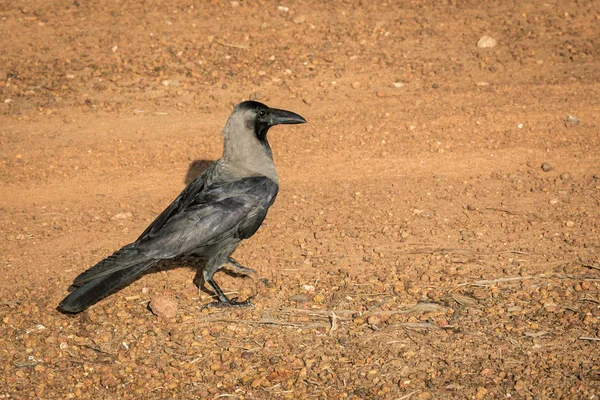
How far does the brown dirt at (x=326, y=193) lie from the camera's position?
18.2ft

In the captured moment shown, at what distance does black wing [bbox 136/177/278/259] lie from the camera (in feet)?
19.5

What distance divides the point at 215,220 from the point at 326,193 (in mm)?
1839

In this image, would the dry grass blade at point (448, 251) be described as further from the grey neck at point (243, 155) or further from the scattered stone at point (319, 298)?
the grey neck at point (243, 155)

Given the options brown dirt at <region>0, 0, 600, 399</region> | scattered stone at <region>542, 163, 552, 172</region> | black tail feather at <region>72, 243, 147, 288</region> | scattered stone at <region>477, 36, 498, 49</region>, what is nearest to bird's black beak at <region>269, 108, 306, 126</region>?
brown dirt at <region>0, 0, 600, 399</region>

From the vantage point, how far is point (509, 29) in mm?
10281

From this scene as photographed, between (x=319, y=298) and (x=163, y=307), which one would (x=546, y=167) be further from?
(x=163, y=307)

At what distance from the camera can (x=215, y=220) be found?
6.06m

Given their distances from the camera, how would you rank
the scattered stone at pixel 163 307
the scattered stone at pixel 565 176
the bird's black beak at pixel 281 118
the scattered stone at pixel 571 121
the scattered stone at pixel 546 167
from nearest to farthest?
1. the scattered stone at pixel 163 307
2. the bird's black beak at pixel 281 118
3. the scattered stone at pixel 565 176
4. the scattered stone at pixel 546 167
5. the scattered stone at pixel 571 121

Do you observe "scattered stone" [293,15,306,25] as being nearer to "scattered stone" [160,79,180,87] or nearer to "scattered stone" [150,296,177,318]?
"scattered stone" [160,79,180,87]

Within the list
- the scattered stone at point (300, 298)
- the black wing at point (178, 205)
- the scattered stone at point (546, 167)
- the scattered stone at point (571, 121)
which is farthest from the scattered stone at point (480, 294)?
the scattered stone at point (571, 121)

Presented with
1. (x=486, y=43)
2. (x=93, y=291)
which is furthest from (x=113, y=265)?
(x=486, y=43)

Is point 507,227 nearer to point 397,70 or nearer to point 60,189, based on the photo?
point 397,70

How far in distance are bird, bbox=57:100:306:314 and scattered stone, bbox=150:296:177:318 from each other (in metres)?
0.26

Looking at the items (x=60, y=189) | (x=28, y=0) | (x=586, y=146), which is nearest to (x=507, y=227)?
(x=586, y=146)
